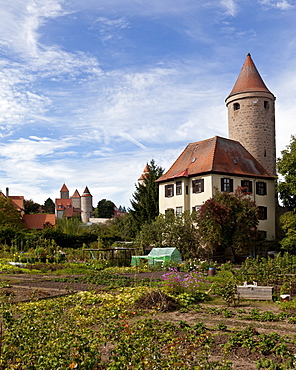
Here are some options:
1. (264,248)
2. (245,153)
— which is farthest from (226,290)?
(245,153)

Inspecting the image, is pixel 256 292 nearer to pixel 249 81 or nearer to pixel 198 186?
pixel 198 186

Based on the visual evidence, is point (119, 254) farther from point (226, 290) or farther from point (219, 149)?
point (226, 290)

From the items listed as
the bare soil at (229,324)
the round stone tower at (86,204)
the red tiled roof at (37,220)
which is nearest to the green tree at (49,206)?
the round stone tower at (86,204)

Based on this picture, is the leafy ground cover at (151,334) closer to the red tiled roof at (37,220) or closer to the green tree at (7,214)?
the green tree at (7,214)

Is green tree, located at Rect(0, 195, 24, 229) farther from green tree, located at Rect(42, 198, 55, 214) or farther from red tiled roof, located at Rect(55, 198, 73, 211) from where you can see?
green tree, located at Rect(42, 198, 55, 214)

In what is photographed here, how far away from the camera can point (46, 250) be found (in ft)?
101

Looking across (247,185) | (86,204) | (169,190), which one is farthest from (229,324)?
(86,204)

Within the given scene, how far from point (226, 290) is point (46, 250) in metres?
21.2

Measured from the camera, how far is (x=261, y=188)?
3712 cm

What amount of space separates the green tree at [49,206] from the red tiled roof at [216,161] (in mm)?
81899

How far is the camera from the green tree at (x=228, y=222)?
98.4ft

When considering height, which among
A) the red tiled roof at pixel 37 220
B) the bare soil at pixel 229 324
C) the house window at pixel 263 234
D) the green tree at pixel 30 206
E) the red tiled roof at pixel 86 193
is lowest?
the bare soil at pixel 229 324

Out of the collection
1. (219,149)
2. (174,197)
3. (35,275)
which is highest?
(219,149)

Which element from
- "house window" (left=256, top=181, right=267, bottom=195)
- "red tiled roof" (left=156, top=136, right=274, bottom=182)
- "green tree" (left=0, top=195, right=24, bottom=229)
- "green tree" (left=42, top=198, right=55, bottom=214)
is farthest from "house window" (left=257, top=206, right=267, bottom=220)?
"green tree" (left=42, top=198, right=55, bottom=214)
